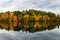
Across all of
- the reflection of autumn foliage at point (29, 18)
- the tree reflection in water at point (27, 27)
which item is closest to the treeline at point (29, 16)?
the reflection of autumn foliage at point (29, 18)

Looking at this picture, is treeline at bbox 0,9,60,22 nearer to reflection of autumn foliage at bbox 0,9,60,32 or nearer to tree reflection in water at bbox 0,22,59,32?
reflection of autumn foliage at bbox 0,9,60,32

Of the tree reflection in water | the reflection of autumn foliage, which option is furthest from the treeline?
the tree reflection in water

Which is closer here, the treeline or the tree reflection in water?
the tree reflection in water

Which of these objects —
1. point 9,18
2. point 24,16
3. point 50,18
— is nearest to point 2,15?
point 9,18

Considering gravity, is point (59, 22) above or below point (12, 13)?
below

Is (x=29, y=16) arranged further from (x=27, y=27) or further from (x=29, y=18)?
(x=27, y=27)

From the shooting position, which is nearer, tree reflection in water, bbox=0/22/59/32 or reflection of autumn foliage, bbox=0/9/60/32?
tree reflection in water, bbox=0/22/59/32

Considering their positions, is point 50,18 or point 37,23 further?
point 50,18

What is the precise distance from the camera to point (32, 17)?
30969mm

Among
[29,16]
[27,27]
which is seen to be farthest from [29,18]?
[27,27]

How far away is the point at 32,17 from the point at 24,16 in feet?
4.34

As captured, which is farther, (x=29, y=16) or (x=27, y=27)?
(x=29, y=16)

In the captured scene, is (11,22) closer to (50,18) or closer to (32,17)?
(32,17)

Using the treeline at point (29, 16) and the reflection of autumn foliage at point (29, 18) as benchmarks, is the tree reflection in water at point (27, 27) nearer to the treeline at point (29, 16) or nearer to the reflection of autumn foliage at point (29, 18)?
the reflection of autumn foliage at point (29, 18)
